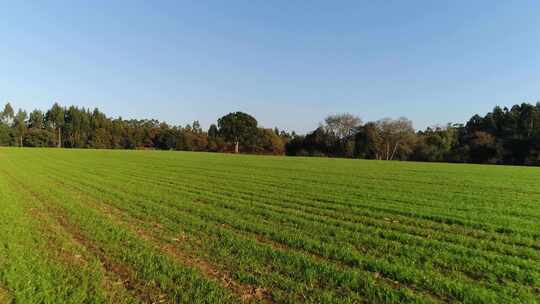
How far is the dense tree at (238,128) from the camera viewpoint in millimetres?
118500

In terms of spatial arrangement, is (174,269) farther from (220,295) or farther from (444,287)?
(444,287)

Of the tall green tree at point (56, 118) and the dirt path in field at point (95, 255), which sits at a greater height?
the tall green tree at point (56, 118)

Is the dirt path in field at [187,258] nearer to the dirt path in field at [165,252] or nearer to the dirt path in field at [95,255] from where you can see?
the dirt path in field at [165,252]

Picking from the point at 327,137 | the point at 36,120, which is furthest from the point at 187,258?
the point at 36,120

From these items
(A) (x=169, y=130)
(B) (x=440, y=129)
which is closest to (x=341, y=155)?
(B) (x=440, y=129)

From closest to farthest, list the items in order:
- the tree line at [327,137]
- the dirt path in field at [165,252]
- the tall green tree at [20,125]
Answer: the dirt path in field at [165,252] → the tree line at [327,137] → the tall green tree at [20,125]

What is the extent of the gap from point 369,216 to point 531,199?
9913 mm

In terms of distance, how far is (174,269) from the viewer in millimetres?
5691

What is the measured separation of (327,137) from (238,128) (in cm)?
3358

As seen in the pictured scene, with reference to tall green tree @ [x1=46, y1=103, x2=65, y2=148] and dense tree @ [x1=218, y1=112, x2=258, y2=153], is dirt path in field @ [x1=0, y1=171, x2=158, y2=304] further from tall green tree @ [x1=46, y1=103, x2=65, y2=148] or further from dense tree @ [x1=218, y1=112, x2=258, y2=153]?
tall green tree @ [x1=46, y1=103, x2=65, y2=148]

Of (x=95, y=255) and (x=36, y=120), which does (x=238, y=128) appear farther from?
(x=95, y=255)

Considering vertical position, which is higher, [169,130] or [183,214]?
[169,130]

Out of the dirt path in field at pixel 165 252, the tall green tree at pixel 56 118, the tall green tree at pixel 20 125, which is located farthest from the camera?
the tall green tree at pixel 56 118

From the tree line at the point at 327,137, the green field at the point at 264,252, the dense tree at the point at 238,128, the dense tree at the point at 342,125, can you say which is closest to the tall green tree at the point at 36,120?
the tree line at the point at 327,137
